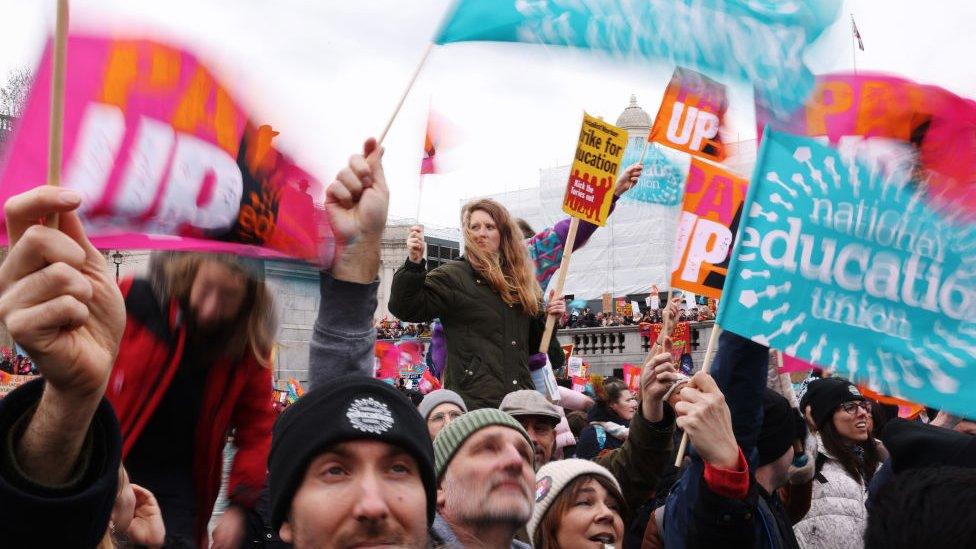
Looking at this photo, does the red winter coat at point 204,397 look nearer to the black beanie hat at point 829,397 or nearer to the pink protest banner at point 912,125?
the pink protest banner at point 912,125

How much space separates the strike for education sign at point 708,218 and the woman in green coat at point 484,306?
58.5 inches

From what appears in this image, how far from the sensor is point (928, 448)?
249 centimetres

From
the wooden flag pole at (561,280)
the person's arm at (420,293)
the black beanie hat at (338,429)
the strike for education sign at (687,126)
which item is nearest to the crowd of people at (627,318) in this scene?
the wooden flag pole at (561,280)

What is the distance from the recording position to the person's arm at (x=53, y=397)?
5.11ft

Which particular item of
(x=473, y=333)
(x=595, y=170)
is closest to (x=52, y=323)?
(x=473, y=333)

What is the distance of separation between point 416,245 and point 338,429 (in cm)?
247

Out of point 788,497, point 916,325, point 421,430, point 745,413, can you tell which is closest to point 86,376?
point 421,430

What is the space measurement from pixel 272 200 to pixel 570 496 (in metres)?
1.78

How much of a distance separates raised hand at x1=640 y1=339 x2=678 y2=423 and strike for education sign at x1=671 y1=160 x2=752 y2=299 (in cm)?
215

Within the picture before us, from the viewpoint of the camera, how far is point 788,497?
479cm

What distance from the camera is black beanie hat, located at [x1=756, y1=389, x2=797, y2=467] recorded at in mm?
3953

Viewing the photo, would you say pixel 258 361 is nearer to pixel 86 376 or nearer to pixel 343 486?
pixel 343 486

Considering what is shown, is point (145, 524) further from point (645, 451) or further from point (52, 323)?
point (645, 451)

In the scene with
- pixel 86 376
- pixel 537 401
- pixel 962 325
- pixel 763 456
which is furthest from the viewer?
pixel 537 401
